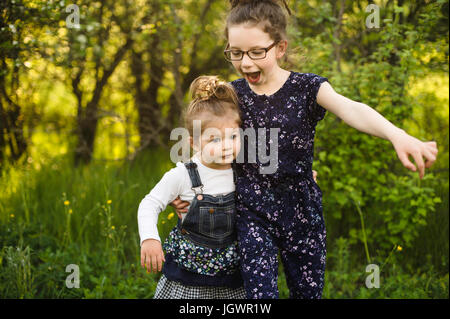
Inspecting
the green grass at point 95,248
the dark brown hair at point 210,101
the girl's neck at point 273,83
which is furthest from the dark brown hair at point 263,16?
the green grass at point 95,248

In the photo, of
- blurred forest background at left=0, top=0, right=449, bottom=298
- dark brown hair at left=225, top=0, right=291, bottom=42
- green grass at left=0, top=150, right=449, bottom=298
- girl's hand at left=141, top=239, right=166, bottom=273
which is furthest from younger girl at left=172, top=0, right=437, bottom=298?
green grass at left=0, top=150, right=449, bottom=298

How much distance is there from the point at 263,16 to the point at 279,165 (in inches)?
25.2

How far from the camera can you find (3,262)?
282 centimetres

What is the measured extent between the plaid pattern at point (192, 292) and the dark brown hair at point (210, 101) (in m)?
0.70

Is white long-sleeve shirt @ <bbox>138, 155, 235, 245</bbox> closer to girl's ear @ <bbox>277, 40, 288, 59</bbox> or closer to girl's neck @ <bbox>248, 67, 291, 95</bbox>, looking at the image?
girl's neck @ <bbox>248, 67, 291, 95</bbox>

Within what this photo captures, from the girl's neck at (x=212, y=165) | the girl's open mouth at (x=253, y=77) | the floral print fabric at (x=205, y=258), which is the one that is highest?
the girl's open mouth at (x=253, y=77)

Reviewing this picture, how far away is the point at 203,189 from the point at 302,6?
250cm

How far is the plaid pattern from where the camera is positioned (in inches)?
76.2

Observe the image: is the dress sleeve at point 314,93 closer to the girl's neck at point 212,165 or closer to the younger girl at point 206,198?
the younger girl at point 206,198

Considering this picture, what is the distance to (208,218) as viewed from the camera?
1.83 m

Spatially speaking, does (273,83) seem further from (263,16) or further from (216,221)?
(216,221)

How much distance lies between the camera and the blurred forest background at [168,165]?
280 centimetres

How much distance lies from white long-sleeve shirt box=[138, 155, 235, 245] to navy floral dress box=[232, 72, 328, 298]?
0.08m

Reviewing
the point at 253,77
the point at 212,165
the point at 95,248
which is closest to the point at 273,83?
the point at 253,77
